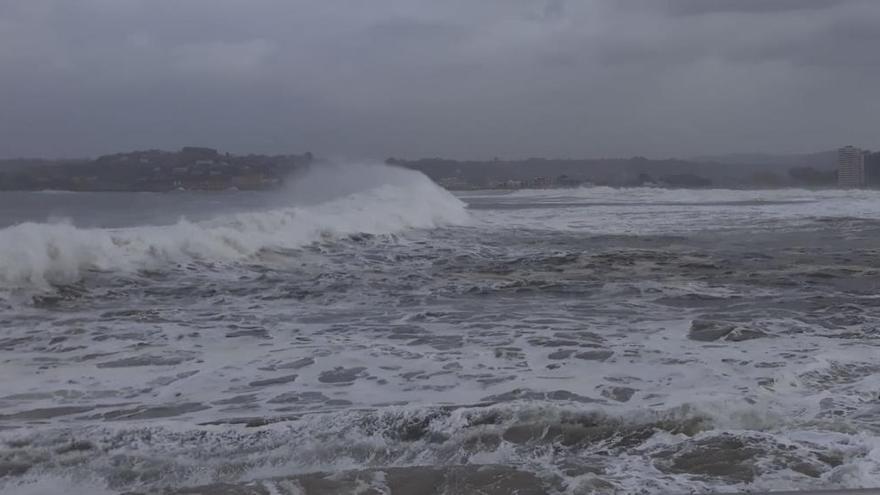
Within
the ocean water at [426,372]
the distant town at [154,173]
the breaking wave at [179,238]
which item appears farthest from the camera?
the distant town at [154,173]

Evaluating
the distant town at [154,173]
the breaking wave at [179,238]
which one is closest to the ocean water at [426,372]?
the breaking wave at [179,238]

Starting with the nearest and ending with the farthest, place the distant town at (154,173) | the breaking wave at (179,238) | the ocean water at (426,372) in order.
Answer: the ocean water at (426,372) < the breaking wave at (179,238) < the distant town at (154,173)

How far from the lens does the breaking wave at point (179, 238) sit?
1107cm

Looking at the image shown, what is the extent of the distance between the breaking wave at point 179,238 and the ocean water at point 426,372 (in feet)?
0.18

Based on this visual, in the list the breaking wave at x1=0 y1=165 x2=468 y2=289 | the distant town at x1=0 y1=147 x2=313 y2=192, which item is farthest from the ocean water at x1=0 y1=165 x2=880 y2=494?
the distant town at x1=0 y1=147 x2=313 y2=192

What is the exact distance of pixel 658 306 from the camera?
369 inches

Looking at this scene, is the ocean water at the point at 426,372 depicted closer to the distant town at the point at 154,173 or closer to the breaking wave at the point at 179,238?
the breaking wave at the point at 179,238

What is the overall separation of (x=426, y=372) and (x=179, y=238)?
919cm

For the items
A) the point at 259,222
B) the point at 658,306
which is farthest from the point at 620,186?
the point at 658,306

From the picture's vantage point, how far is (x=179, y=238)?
14.3 meters

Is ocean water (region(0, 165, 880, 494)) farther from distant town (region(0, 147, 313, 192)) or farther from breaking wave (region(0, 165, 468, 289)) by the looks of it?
distant town (region(0, 147, 313, 192))

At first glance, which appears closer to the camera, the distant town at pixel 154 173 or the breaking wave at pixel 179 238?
the breaking wave at pixel 179 238

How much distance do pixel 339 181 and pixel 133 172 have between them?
420 inches

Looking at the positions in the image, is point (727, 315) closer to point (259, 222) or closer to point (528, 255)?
point (528, 255)
